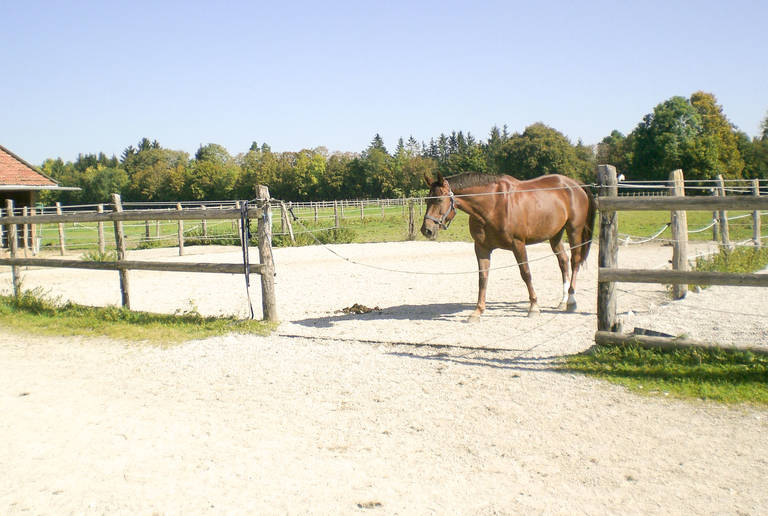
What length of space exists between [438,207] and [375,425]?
3.62 metres

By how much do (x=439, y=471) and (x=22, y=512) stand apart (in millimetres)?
2263

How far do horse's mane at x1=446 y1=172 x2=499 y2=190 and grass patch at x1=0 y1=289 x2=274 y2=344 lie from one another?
3.01 meters

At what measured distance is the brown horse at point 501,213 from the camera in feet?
23.1

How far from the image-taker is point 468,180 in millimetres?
7258

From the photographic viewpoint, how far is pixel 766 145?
56.0 metres

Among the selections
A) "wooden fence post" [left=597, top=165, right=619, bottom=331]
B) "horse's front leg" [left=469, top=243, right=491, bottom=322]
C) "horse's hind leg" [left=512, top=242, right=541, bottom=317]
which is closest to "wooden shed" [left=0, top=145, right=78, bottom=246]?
"horse's front leg" [left=469, top=243, right=491, bottom=322]

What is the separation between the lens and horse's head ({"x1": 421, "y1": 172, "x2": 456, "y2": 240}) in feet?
22.6

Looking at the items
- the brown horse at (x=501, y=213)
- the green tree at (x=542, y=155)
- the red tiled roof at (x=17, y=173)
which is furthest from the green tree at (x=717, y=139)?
the red tiled roof at (x=17, y=173)

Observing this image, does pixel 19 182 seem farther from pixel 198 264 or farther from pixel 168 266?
pixel 198 264

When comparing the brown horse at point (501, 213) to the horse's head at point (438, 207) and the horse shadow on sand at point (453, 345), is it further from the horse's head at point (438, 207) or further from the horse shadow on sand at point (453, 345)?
the horse shadow on sand at point (453, 345)

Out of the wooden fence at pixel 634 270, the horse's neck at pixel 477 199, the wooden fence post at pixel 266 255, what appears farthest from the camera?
the horse's neck at pixel 477 199

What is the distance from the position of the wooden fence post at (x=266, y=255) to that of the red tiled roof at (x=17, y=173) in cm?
Result: 1941

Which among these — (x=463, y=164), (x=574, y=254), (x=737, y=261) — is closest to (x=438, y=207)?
(x=574, y=254)

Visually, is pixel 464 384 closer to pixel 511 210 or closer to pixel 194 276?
pixel 511 210
